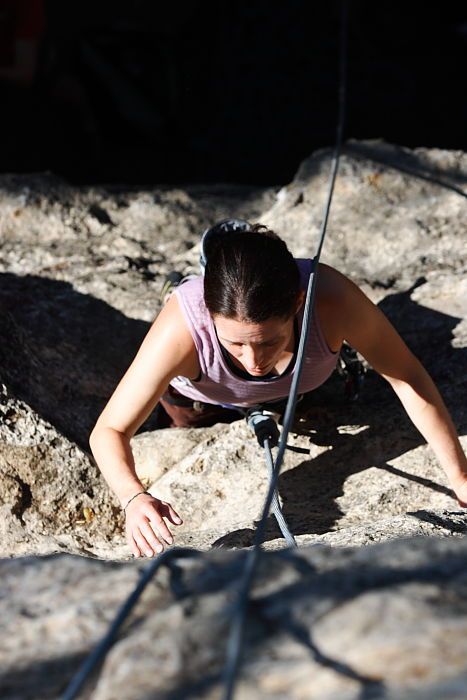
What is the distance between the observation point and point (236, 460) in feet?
7.36

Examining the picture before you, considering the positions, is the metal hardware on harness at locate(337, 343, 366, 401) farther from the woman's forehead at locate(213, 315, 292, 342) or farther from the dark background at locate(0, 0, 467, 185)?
the dark background at locate(0, 0, 467, 185)

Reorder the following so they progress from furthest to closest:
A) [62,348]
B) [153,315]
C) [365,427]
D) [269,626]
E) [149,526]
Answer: [153,315] < [62,348] < [365,427] < [149,526] < [269,626]

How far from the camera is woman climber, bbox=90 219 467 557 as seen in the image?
1.79 m

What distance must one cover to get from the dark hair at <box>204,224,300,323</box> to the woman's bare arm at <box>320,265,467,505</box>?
0.82 feet

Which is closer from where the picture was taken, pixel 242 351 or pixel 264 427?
pixel 242 351

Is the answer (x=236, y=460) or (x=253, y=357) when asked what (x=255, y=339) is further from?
(x=236, y=460)

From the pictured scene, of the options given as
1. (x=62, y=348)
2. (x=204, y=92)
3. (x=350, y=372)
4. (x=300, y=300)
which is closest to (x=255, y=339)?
(x=300, y=300)

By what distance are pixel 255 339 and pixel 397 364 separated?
42 cm

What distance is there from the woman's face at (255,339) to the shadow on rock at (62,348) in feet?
1.86

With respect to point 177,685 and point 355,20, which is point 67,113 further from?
point 177,685

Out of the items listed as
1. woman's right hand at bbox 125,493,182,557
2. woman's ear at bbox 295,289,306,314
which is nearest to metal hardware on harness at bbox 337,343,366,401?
woman's ear at bbox 295,289,306,314

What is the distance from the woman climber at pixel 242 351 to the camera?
Answer: 5.86 ft

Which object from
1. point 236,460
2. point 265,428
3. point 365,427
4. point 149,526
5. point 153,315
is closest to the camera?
point 149,526

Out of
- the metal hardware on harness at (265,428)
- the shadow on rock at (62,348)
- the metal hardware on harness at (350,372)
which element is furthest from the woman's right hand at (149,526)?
the metal hardware on harness at (350,372)
